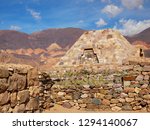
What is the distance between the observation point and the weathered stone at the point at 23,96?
3.87 meters

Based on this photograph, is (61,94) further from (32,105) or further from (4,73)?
(4,73)

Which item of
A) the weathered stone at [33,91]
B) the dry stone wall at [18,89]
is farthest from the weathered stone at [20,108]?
the weathered stone at [33,91]

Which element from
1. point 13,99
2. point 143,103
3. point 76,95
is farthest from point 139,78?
point 13,99

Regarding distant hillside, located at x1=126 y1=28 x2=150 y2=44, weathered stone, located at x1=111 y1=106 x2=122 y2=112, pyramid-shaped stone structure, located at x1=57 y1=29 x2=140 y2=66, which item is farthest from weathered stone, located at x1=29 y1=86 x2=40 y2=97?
distant hillside, located at x1=126 y1=28 x2=150 y2=44

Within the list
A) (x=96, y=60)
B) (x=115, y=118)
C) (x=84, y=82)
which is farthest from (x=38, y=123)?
(x=96, y=60)

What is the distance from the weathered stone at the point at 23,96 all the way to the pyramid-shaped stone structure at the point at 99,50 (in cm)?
850

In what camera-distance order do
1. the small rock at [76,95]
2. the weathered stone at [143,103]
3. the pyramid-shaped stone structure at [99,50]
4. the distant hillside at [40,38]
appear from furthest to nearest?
the distant hillside at [40,38], the pyramid-shaped stone structure at [99,50], the small rock at [76,95], the weathered stone at [143,103]

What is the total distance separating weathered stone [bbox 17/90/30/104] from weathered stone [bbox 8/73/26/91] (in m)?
0.06

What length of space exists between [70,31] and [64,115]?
45135 mm

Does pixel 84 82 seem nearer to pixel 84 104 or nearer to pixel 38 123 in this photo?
pixel 84 104

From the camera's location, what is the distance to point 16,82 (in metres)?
3.78

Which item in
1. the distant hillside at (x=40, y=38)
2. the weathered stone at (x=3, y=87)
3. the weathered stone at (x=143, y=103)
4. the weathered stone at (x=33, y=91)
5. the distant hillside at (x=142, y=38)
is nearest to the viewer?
the weathered stone at (x=3, y=87)

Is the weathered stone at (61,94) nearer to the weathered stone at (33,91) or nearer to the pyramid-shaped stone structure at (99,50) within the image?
the weathered stone at (33,91)

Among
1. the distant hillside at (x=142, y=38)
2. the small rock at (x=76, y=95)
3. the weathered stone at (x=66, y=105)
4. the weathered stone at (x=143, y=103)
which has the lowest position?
the weathered stone at (x=66, y=105)
